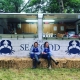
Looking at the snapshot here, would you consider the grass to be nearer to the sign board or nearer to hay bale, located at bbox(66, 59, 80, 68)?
hay bale, located at bbox(66, 59, 80, 68)

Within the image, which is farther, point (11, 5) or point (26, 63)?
point (11, 5)

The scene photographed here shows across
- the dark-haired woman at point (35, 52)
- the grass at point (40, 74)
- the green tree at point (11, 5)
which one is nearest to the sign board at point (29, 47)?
the dark-haired woman at point (35, 52)

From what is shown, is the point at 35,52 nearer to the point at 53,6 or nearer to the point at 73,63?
the point at 73,63

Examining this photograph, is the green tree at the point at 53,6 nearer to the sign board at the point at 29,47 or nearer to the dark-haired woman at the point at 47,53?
the sign board at the point at 29,47

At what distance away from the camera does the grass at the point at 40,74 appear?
21.7 ft

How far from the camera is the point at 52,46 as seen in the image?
8922mm

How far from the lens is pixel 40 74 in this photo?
7.08m

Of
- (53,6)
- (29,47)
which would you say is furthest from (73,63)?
(53,6)

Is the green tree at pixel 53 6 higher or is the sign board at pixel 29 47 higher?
the green tree at pixel 53 6

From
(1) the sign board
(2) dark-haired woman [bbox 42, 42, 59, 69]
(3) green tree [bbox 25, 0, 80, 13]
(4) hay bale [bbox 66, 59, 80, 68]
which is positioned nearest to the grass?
(4) hay bale [bbox 66, 59, 80, 68]

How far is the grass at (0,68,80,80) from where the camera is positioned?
6602mm

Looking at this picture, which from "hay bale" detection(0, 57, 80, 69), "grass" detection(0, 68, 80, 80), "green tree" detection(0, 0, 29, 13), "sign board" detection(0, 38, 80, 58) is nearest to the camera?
"grass" detection(0, 68, 80, 80)

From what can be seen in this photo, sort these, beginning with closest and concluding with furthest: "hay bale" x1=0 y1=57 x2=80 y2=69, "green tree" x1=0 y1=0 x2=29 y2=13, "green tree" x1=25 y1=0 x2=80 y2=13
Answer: "hay bale" x1=0 y1=57 x2=80 y2=69 < "green tree" x1=25 y1=0 x2=80 y2=13 < "green tree" x1=0 y1=0 x2=29 y2=13

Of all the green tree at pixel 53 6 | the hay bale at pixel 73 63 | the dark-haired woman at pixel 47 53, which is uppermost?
the green tree at pixel 53 6
